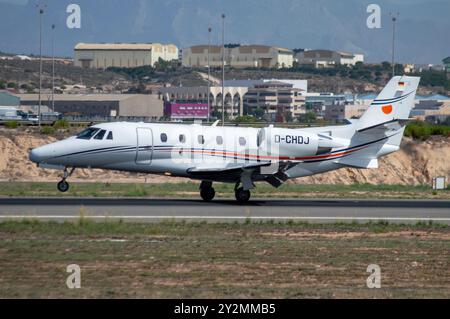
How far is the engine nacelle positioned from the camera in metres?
34.5

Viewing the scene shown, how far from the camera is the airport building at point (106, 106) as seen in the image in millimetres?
109688

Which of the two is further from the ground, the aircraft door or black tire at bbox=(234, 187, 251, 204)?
the aircraft door

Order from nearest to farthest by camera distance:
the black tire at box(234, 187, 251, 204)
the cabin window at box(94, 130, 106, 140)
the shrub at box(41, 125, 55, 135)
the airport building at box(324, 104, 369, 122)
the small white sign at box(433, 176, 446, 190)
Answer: the cabin window at box(94, 130, 106, 140), the black tire at box(234, 187, 251, 204), the small white sign at box(433, 176, 446, 190), the shrub at box(41, 125, 55, 135), the airport building at box(324, 104, 369, 122)

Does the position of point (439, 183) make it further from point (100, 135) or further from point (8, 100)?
point (8, 100)

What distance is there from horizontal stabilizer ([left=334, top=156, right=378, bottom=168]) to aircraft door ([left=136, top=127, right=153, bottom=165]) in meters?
6.75

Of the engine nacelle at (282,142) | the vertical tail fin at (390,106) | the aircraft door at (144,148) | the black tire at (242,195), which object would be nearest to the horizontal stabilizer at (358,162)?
the vertical tail fin at (390,106)

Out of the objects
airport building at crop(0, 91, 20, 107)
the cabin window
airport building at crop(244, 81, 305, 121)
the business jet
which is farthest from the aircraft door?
airport building at crop(244, 81, 305, 121)

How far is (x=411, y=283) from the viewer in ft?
61.5

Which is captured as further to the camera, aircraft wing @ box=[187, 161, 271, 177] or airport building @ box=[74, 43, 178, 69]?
airport building @ box=[74, 43, 178, 69]

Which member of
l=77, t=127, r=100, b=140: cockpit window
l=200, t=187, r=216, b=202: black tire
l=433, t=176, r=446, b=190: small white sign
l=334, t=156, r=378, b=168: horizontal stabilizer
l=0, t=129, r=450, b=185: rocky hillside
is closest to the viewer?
l=77, t=127, r=100, b=140: cockpit window

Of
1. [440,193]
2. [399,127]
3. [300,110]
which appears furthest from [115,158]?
[300,110]

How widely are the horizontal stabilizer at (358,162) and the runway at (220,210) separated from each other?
1.34m

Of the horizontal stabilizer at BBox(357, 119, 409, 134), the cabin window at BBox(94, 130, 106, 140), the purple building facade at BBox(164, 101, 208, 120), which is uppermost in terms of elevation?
the purple building facade at BBox(164, 101, 208, 120)

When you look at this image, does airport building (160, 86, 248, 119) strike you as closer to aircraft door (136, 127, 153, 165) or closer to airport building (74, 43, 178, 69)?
airport building (74, 43, 178, 69)
